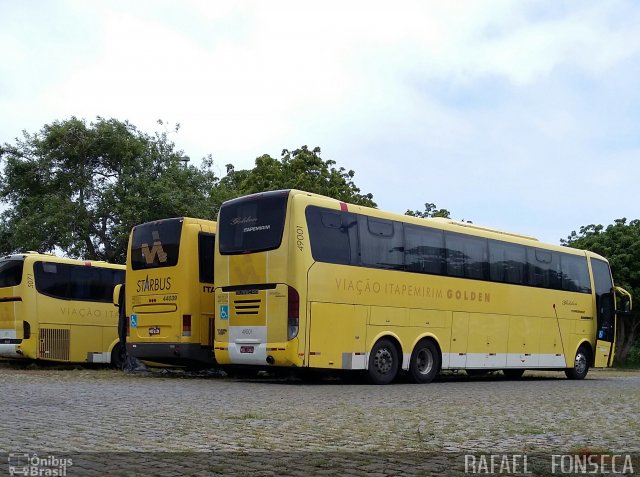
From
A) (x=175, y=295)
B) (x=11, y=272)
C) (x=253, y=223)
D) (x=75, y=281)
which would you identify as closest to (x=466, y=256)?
(x=253, y=223)

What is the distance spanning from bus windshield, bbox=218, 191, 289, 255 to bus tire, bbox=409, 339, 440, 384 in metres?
4.39

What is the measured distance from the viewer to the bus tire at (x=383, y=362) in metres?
16.5

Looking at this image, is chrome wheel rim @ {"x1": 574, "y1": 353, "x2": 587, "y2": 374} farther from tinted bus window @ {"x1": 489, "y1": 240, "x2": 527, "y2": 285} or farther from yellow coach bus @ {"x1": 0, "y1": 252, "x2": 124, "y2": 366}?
yellow coach bus @ {"x1": 0, "y1": 252, "x2": 124, "y2": 366}

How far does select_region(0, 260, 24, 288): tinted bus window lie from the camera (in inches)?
851

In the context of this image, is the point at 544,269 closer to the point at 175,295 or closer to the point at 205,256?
the point at 205,256

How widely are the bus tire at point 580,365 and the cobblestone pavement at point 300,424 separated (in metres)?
8.94

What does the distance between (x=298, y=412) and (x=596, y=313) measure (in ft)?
51.0

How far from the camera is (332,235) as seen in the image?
620 inches

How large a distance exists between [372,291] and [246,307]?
2643 millimetres

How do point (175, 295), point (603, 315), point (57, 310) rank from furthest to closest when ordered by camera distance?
1. point (603, 315)
2. point (57, 310)
3. point (175, 295)

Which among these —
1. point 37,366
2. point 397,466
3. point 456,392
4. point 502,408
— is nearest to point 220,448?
point 397,466

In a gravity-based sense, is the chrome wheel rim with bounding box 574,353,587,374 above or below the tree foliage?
below

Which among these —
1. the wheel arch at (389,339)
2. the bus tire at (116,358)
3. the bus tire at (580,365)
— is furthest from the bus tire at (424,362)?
the bus tire at (116,358)

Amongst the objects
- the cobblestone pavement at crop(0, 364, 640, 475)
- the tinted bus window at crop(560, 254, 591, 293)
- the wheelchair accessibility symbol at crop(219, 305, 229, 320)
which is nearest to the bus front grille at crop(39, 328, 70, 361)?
the wheelchair accessibility symbol at crop(219, 305, 229, 320)
